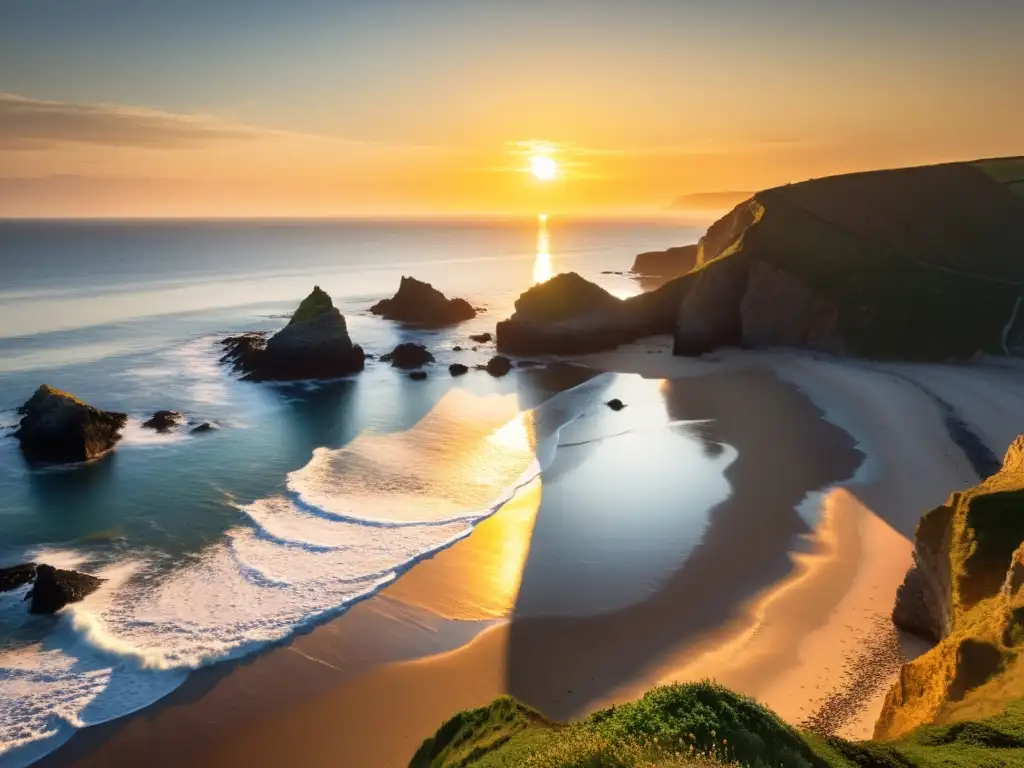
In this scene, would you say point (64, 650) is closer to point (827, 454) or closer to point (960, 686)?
point (960, 686)

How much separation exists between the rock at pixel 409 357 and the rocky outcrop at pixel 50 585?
33100 mm

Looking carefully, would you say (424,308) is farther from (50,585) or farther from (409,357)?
(50,585)

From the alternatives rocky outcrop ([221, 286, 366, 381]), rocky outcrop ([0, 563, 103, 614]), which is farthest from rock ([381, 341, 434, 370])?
rocky outcrop ([0, 563, 103, 614])

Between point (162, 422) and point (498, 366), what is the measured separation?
2369cm

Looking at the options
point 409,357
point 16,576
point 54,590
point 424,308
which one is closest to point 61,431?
point 16,576

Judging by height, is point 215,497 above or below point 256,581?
above

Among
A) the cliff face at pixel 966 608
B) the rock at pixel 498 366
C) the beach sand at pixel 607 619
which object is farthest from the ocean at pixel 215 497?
the cliff face at pixel 966 608

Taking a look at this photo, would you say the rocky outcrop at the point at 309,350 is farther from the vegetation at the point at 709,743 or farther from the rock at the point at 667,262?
the rock at the point at 667,262

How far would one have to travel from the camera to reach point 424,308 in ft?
240

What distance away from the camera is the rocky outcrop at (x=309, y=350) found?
49.2m

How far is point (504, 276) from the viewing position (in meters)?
124

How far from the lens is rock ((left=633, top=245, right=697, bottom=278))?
114 meters

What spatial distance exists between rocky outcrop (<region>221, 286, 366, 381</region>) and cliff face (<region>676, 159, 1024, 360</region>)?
1083 inches

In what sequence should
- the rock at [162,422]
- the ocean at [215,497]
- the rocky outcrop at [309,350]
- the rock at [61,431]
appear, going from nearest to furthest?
the ocean at [215,497] → the rock at [61,431] → the rock at [162,422] → the rocky outcrop at [309,350]
